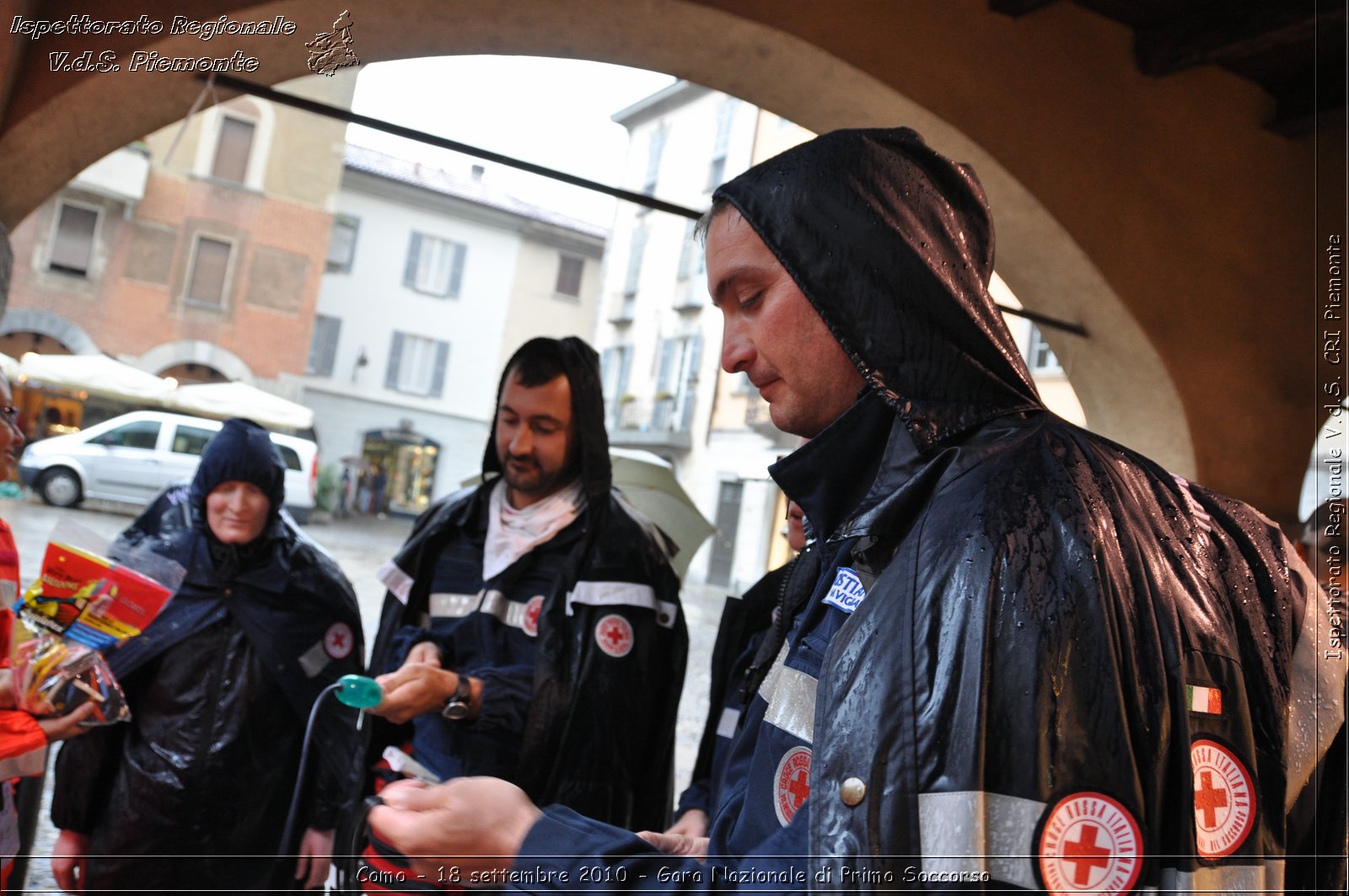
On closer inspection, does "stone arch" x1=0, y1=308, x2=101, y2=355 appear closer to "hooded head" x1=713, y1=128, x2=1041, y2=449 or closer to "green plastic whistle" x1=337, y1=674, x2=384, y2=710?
"green plastic whistle" x1=337, y1=674, x2=384, y2=710

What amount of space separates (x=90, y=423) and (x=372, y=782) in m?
21.1

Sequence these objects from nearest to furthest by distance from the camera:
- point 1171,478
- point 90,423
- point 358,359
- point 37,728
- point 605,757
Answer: point 1171,478
point 37,728
point 605,757
point 90,423
point 358,359

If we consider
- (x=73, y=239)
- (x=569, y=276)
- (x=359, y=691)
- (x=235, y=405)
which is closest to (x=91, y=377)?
(x=235, y=405)

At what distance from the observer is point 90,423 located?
69.5 feet

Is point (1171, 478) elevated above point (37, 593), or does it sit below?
above

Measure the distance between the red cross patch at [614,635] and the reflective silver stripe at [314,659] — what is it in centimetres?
115

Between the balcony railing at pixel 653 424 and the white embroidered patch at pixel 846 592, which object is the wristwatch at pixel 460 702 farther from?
the balcony railing at pixel 653 424

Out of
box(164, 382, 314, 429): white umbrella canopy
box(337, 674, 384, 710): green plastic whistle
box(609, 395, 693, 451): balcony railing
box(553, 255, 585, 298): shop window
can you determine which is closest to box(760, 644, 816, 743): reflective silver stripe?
box(337, 674, 384, 710): green plastic whistle

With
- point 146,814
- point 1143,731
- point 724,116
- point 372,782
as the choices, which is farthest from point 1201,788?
point 724,116

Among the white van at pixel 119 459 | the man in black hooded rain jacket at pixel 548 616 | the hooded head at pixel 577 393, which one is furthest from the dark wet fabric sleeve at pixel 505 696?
the white van at pixel 119 459

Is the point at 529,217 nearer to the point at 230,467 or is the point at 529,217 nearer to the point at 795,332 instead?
the point at 230,467

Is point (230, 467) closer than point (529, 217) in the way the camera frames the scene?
Yes

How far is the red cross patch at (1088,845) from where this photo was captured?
0.90 metres

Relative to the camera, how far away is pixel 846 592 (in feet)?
3.92
